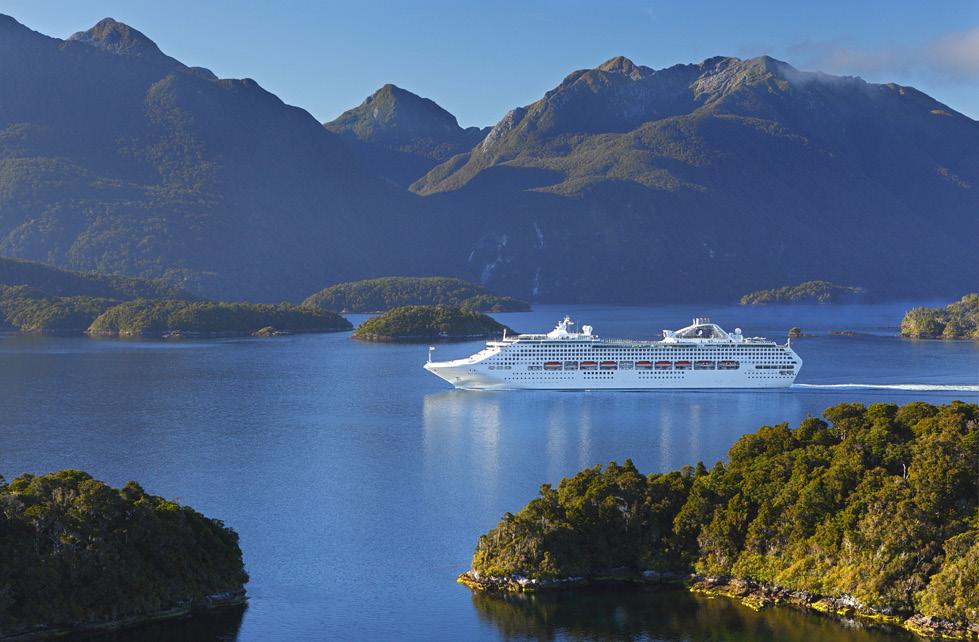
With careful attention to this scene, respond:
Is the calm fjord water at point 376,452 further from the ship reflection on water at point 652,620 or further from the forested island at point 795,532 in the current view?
the forested island at point 795,532

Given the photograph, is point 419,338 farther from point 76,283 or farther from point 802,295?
point 802,295

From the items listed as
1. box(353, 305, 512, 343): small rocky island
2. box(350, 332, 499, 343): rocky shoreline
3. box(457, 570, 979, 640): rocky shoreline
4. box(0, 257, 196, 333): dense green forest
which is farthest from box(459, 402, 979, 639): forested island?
box(0, 257, 196, 333): dense green forest

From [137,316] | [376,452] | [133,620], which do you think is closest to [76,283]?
[137,316]

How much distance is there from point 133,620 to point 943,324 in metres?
89.1

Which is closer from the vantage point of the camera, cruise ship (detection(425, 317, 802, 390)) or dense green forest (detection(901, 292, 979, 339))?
cruise ship (detection(425, 317, 802, 390))

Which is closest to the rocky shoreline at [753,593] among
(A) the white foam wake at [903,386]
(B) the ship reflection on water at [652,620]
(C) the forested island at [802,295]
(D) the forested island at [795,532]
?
(D) the forested island at [795,532]

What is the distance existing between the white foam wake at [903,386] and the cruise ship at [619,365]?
58.0 inches

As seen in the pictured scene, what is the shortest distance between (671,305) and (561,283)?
78.5ft

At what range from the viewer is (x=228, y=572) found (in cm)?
2722

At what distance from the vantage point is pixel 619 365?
6362 centimetres

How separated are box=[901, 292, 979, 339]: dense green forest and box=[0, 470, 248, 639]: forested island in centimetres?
8402

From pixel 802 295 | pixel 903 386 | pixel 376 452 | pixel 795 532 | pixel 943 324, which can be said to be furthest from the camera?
pixel 802 295

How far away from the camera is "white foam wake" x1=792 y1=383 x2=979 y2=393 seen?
60750mm

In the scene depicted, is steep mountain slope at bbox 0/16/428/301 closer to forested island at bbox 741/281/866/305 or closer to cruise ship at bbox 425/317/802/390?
forested island at bbox 741/281/866/305
